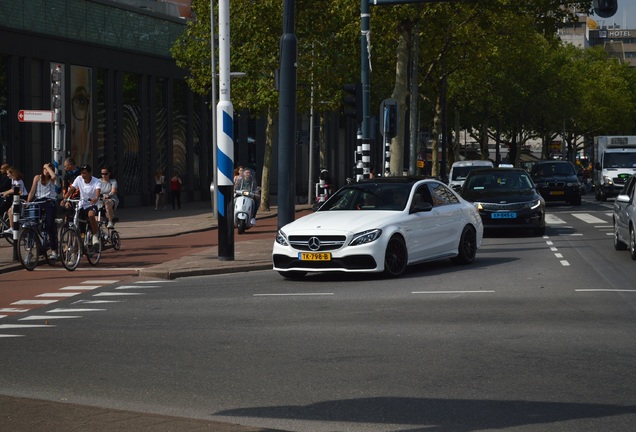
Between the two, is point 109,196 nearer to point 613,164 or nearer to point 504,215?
point 504,215

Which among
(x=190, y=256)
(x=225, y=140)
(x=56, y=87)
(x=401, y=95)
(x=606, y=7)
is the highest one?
(x=606, y=7)

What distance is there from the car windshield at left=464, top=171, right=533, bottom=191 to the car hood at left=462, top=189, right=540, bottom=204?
0.38m

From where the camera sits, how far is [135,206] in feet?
161

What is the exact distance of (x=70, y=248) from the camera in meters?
19.4

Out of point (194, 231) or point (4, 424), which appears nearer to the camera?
point (4, 424)

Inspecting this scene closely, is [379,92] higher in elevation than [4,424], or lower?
higher

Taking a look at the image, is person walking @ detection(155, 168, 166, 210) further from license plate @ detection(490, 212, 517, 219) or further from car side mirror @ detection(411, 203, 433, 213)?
car side mirror @ detection(411, 203, 433, 213)

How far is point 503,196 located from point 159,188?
75.7ft

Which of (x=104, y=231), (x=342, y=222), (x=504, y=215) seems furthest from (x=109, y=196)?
(x=504, y=215)

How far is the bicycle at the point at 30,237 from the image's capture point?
63.2ft

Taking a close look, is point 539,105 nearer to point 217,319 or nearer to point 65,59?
point 65,59

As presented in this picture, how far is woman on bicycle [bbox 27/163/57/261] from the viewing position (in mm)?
20094

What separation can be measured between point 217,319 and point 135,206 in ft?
121

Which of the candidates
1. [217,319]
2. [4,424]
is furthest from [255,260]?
[4,424]
